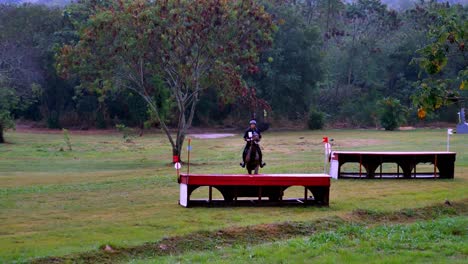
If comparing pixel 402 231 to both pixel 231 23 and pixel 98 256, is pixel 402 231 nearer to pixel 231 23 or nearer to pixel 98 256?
pixel 98 256

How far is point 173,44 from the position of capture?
115 ft

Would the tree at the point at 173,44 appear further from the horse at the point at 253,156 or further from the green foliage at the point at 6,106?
the green foliage at the point at 6,106

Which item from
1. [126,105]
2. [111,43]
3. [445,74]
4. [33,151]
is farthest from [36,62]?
[445,74]

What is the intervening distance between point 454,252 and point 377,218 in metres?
4.63

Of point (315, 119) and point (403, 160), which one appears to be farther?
point (315, 119)

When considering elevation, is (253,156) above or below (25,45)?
below

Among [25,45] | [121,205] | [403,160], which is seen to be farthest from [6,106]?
[121,205]

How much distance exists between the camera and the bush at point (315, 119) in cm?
7212

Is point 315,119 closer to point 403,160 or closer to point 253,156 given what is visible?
point 403,160

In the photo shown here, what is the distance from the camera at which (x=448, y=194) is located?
1888cm

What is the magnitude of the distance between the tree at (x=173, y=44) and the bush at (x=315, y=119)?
35395mm

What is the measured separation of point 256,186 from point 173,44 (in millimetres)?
19368

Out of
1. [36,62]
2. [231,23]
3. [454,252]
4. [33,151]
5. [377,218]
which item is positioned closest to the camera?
[454,252]

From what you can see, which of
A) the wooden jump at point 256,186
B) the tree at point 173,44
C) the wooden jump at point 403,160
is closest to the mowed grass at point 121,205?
the wooden jump at point 256,186
